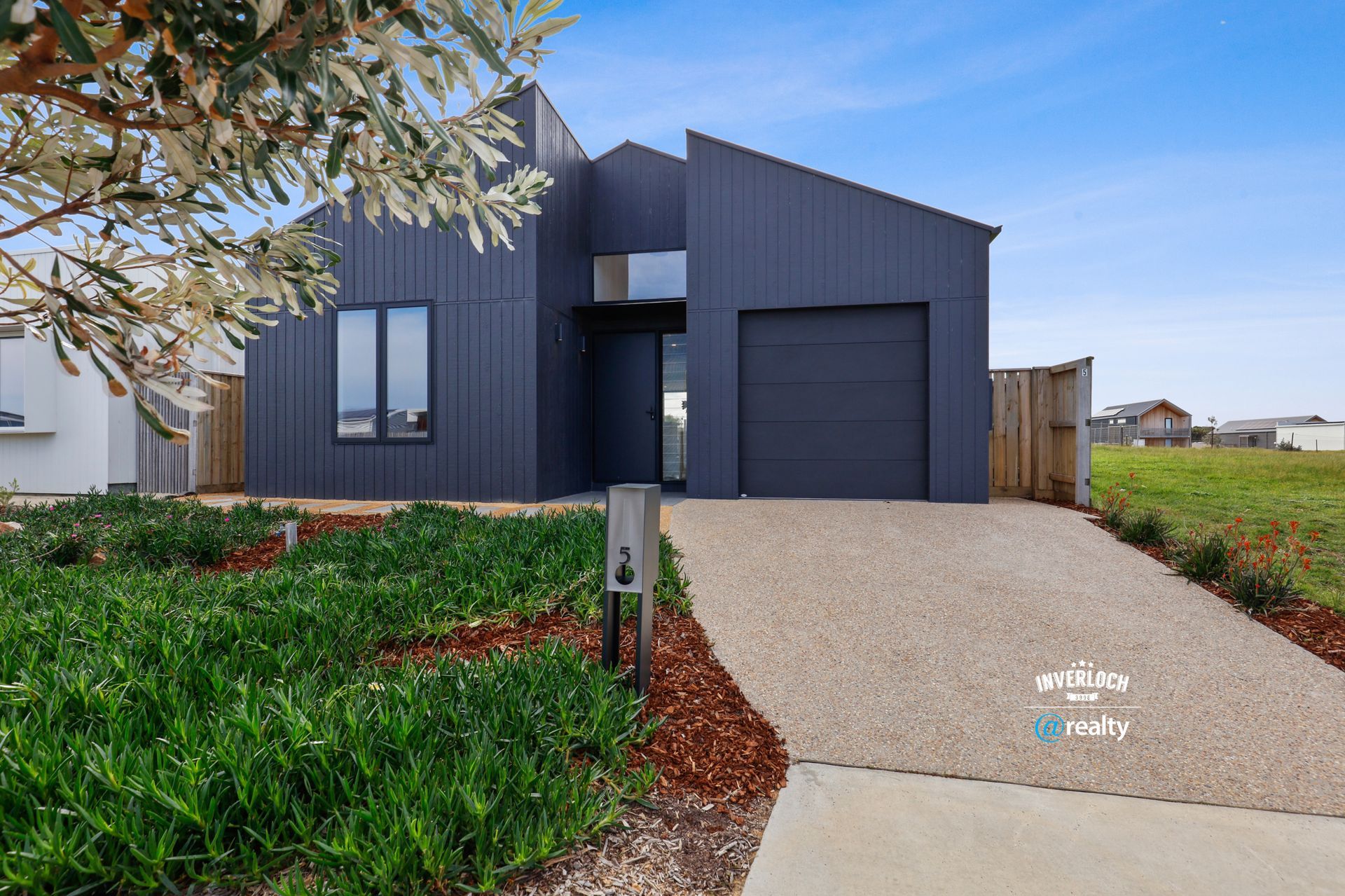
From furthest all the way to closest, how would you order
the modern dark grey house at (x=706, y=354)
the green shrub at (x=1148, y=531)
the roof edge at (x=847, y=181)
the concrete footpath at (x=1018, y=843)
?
1. the modern dark grey house at (x=706, y=354)
2. the roof edge at (x=847, y=181)
3. the green shrub at (x=1148, y=531)
4. the concrete footpath at (x=1018, y=843)

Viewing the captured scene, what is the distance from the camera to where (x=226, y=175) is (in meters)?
1.70

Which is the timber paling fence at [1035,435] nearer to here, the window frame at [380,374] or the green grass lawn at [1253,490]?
the green grass lawn at [1253,490]

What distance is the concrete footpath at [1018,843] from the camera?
146 cm

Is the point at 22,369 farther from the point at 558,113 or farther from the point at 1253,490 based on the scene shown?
the point at 1253,490

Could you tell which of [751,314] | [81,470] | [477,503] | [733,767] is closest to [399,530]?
[477,503]

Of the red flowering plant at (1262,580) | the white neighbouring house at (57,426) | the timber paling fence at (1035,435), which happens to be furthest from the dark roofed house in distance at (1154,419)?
the white neighbouring house at (57,426)

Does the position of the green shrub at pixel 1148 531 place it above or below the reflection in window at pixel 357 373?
below

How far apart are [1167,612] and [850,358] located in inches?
170

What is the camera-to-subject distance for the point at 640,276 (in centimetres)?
902

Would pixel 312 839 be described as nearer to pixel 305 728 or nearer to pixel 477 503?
pixel 305 728

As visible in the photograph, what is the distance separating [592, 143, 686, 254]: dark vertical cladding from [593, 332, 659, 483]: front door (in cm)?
133

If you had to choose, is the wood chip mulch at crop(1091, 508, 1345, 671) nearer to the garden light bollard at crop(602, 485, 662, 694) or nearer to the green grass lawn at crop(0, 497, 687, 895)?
the garden light bollard at crop(602, 485, 662, 694)

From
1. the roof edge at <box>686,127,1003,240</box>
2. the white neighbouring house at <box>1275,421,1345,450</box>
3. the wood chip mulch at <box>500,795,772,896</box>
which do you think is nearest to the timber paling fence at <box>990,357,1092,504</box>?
the roof edge at <box>686,127,1003,240</box>

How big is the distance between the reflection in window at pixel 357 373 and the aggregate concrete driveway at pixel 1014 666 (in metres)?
5.09
